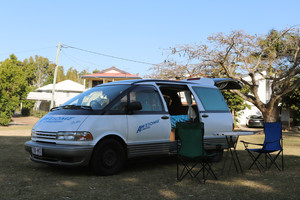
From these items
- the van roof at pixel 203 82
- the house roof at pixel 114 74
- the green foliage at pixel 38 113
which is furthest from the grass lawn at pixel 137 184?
the house roof at pixel 114 74

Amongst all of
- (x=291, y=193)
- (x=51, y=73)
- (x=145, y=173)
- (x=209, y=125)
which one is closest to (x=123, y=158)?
(x=145, y=173)

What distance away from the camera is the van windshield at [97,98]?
6742 millimetres

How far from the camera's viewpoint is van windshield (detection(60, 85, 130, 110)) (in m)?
6.74

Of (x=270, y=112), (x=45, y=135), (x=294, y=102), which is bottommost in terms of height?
(x=45, y=135)

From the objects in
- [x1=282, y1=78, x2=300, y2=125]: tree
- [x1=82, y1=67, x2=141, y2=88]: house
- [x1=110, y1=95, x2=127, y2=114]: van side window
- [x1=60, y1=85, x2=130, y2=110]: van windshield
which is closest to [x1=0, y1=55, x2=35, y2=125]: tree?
[x1=82, y1=67, x2=141, y2=88]: house

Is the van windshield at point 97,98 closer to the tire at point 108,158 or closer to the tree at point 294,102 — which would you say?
the tire at point 108,158

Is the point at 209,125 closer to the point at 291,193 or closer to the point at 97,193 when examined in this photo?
the point at 291,193

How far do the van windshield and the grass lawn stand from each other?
1.38 metres

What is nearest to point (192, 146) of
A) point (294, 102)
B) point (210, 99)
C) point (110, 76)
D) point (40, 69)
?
point (210, 99)

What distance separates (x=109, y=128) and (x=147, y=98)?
1319 mm

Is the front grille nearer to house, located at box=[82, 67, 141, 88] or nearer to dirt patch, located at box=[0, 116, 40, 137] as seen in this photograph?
dirt patch, located at box=[0, 116, 40, 137]

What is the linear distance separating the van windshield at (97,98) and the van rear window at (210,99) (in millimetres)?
2155

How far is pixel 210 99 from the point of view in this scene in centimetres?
851

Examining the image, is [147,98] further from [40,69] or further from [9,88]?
[40,69]
